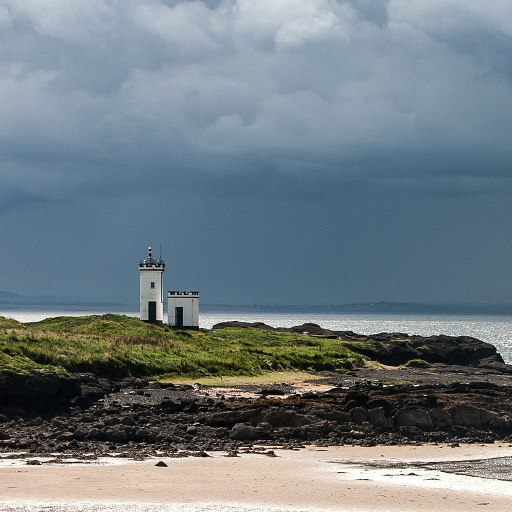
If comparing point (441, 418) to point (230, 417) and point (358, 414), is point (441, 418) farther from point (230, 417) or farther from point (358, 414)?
point (230, 417)

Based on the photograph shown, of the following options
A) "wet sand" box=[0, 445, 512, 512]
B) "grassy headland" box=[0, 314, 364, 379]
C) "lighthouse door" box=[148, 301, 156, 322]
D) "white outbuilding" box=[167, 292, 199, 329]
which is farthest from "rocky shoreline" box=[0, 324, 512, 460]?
"white outbuilding" box=[167, 292, 199, 329]

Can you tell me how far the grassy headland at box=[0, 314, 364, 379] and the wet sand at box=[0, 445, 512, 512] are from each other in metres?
14.4

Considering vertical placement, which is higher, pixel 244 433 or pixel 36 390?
pixel 36 390

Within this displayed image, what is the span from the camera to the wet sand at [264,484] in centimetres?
1812

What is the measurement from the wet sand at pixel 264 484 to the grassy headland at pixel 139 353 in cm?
1442

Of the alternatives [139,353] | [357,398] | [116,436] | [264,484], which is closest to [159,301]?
[139,353]

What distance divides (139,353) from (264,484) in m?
32.3

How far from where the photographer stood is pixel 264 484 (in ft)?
67.3

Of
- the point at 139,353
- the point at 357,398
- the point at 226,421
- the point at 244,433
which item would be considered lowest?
the point at 244,433

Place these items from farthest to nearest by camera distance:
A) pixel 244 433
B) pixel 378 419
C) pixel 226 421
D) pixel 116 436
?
pixel 378 419 < pixel 226 421 < pixel 244 433 < pixel 116 436

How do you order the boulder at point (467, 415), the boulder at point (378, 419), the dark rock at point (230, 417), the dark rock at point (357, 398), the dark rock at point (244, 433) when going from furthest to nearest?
the dark rock at point (357, 398)
the boulder at point (467, 415)
the boulder at point (378, 419)
the dark rock at point (230, 417)
the dark rock at point (244, 433)

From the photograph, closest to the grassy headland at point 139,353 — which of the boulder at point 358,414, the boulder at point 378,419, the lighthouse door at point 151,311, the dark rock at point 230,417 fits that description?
the lighthouse door at point 151,311

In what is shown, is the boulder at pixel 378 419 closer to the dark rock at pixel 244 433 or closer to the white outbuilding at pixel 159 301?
the dark rock at pixel 244 433

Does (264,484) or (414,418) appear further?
(414,418)
